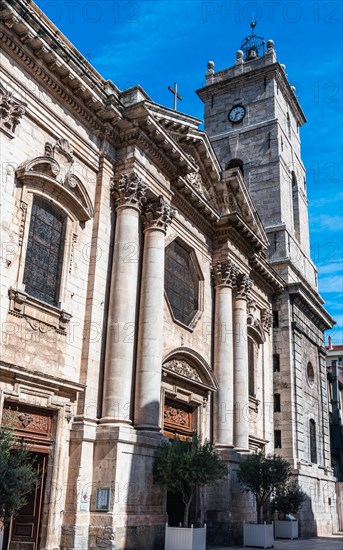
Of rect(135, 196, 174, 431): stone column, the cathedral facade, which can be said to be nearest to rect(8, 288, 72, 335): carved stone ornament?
the cathedral facade

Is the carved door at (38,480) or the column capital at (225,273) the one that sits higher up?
the column capital at (225,273)

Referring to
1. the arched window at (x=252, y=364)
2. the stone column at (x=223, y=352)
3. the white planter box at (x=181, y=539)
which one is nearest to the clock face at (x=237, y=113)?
the stone column at (x=223, y=352)

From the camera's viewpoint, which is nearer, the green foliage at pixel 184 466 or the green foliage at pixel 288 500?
the green foliage at pixel 184 466

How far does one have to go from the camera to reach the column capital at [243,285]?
2490cm

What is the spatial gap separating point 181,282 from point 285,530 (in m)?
12.0

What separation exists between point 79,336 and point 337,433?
2830cm

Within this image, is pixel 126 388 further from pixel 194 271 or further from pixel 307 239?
pixel 307 239

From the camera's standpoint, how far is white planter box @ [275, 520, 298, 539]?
25.5m

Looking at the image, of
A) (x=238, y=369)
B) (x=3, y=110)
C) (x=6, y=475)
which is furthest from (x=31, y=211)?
(x=238, y=369)

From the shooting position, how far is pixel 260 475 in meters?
20.8

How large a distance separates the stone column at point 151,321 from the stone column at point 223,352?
518 cm

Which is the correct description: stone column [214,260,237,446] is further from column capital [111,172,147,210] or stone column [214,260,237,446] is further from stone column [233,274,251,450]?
column capital [111,172,147,210]

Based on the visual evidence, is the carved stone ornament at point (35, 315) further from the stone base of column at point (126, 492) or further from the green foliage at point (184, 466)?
the green foliage at point (184, 466)

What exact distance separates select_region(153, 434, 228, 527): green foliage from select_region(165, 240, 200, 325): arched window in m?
5.37
